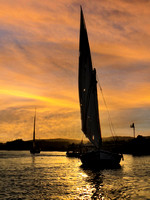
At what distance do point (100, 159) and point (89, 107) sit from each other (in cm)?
932

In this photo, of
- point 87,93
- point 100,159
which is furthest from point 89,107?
point 100,159

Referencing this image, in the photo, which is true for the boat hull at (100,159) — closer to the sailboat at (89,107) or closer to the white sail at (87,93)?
the sailboat at (89,107)

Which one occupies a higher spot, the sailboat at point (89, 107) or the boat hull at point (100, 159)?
the sailboat at point (89, 107)

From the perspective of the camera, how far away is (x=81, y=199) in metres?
21.0

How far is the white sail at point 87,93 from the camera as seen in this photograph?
135ft

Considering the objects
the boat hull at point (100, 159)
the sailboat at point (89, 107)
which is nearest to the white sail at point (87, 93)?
the sailboat at point (89, 107)

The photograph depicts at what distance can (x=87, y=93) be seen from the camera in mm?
43438

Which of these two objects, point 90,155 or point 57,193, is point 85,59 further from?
point 57,193

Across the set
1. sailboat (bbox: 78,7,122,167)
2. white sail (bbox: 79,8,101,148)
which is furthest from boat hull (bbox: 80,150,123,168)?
white sail (bbox: 79,8,101,148)

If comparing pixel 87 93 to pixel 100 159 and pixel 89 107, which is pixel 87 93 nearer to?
pixel 89 107

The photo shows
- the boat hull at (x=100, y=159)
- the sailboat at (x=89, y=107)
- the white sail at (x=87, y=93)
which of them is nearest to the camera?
the white sail at (x=87, y=93)

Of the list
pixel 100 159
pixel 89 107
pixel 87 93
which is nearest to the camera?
pixel 89 107

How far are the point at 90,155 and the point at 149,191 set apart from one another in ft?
66.3

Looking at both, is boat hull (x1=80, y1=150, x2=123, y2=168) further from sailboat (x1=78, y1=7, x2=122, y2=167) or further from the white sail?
the white sail
